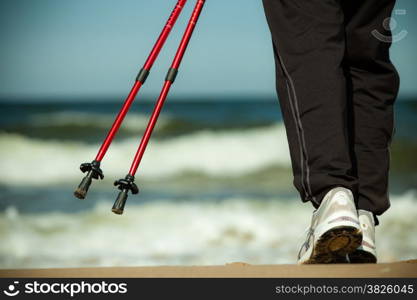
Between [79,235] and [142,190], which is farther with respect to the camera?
[142,190]

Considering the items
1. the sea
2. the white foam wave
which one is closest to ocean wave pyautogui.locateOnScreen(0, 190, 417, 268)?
the sea

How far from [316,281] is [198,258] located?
3.21 m

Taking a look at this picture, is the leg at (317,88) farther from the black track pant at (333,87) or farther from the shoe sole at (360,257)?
the shoe sole at (360,257)

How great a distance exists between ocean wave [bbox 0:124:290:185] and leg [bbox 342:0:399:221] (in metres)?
5.63

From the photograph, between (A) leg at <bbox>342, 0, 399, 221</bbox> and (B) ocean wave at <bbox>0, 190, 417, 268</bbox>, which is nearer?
(A) leg at <bbox>342, 0, 399, 221</bbox>

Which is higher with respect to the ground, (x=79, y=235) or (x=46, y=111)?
(x=46, y=111)

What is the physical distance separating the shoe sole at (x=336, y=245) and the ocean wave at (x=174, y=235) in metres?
2.86

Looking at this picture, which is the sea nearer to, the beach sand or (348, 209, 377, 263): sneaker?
(348, 209, 377, 263): sneaker

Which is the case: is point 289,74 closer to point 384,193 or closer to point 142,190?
point 384,193

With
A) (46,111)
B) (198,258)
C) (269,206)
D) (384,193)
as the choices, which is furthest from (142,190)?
(46,111)

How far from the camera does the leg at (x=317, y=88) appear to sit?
5.44ft

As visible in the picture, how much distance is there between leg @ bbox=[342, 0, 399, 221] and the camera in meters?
1.86

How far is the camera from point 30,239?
518 cm

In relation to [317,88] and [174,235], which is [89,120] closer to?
[174,235]
